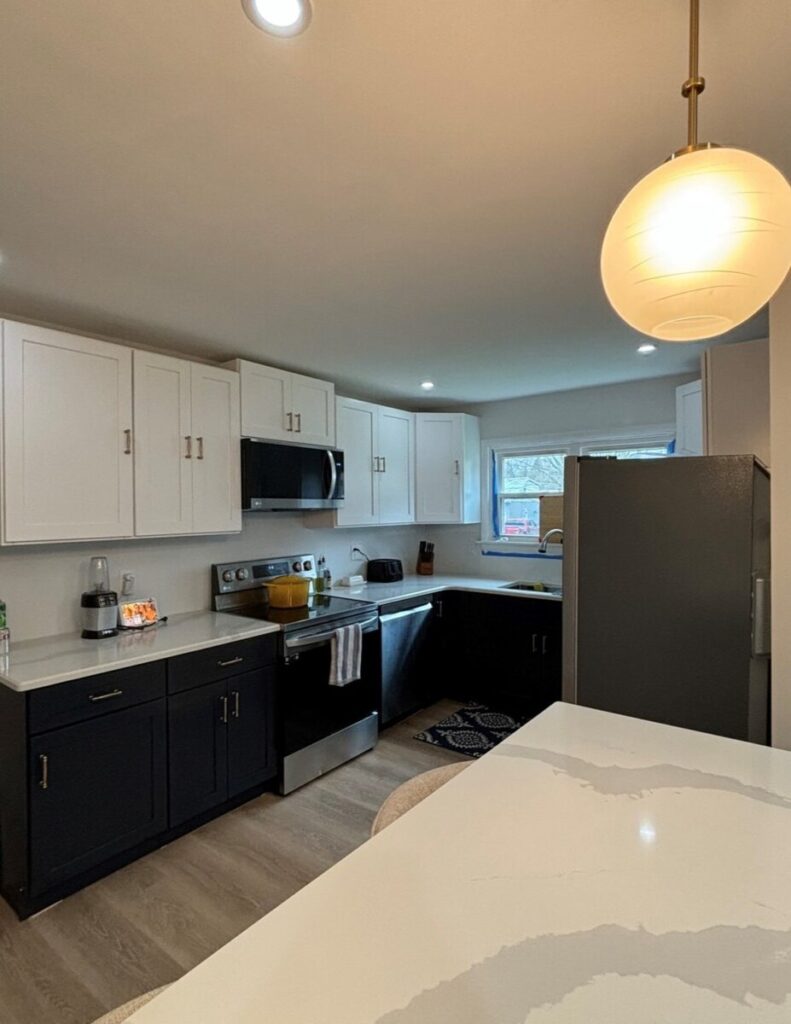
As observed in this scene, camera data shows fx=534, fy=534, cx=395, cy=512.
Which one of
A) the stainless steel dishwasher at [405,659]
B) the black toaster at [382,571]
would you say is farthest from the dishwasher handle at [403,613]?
the black toaster at [382,571]

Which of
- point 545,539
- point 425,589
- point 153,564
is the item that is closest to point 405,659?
point 425,589

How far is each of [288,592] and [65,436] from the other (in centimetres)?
141

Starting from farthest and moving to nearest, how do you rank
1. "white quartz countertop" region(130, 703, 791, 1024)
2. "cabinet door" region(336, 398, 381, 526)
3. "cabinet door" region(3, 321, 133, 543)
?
"cabinet door" region(336, 398, 381, 526), "cabinet door" region(3, 321, 133, 543), "white quartz countertop" region(130, 703, 791, 1024)

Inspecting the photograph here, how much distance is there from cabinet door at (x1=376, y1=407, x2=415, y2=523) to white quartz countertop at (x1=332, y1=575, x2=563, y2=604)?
0.49 metres

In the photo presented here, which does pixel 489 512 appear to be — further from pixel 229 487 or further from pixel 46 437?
pixel 46 437

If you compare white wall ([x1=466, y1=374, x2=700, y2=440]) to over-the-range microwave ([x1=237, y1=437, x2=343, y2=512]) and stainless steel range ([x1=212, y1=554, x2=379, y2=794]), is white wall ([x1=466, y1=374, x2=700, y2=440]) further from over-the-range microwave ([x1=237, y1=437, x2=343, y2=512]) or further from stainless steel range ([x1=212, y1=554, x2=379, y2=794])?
stainless steel range ([x1=212, y1=554, x2=379, y2=794])

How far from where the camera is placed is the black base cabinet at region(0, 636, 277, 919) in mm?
1911

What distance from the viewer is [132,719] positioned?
216 cm

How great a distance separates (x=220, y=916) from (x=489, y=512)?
329 cm

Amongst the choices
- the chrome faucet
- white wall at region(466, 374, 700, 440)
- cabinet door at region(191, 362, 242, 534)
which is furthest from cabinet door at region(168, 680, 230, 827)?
white wall at region(466, 374, 700, 440)

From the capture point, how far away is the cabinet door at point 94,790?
1.91 m

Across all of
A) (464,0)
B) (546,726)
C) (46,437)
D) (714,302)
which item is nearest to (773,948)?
(546,726)

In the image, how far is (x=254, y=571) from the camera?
329 cm

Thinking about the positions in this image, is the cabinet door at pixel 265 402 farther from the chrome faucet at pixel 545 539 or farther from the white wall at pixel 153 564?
the chrome faucet at pixel 545 539
